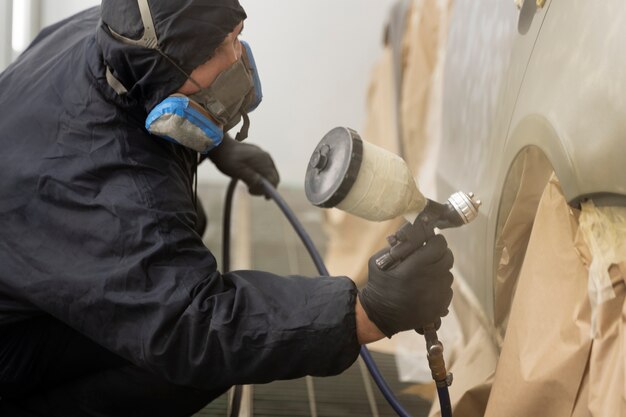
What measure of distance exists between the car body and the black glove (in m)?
0.49

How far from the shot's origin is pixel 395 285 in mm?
1219

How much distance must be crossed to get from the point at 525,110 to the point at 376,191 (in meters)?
0.38

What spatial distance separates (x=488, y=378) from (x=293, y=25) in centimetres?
281

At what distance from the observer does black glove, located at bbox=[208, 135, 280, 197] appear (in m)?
2.08

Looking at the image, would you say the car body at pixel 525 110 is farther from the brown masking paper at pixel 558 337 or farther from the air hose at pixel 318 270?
the air hose at pixel 318 270

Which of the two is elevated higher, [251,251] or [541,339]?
[541,339]

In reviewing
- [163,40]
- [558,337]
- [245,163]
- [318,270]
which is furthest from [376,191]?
[245,163]

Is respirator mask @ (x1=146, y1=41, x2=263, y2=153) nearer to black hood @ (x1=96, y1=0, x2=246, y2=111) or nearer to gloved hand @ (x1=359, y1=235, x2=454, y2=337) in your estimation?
black hood @ (x1=96, y1=0, x2=246, y2=111)

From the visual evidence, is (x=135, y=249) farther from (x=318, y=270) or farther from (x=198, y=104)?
(x=318, y=270)

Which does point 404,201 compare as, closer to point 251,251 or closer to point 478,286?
point 478,286

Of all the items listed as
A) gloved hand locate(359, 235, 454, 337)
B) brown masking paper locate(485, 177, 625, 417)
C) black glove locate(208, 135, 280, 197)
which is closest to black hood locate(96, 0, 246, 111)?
gloved hand locate(359, 235, 454, 337)

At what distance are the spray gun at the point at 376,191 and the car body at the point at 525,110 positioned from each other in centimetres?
19

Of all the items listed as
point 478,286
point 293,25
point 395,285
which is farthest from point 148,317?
point 293,25

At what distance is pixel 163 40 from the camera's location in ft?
4.16
